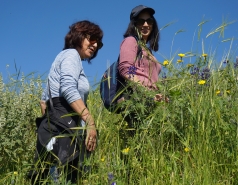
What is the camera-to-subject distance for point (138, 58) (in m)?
3.67

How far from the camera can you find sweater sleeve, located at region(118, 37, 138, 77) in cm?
355

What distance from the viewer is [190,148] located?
310cm

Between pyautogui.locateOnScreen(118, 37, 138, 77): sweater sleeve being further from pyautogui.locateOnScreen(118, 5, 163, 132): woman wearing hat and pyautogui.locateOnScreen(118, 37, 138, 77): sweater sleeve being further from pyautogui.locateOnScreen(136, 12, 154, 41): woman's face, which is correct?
pyautogui.locateOnScreen(136, 12, 154, 41): woman's face

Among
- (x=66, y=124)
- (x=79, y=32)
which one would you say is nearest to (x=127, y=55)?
(x=79, y=32)

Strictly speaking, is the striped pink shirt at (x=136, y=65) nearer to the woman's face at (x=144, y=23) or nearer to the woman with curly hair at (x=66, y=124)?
the woman's face at (x=144, y=23)

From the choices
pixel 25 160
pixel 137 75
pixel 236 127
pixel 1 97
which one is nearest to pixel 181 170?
→ pixel 236 127

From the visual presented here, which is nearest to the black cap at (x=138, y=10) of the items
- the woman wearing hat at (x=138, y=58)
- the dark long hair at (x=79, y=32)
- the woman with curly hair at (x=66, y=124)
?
the woman wearing hat at (x=138, y=58)

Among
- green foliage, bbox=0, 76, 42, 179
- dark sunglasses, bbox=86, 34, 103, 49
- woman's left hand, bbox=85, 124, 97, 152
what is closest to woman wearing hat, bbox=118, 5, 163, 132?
dark sunglasses, bbox=86, 34, 103, 49

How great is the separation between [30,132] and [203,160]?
5.43 ft

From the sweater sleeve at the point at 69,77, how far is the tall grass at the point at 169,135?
23cm

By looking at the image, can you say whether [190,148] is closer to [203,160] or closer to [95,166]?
[203,160]

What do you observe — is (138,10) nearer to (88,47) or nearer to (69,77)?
(88,47)

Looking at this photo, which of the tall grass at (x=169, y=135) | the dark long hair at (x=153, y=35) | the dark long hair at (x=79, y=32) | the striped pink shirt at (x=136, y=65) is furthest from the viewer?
the dark long hair at (x=153, y=35)

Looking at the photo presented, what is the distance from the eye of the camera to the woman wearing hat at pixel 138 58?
3492 millimetres
